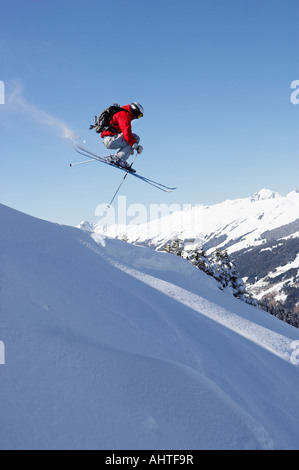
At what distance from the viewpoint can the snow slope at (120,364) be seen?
182 inches

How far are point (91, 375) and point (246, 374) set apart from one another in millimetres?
3932

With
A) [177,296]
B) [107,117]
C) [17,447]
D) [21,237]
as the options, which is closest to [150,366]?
[17,447]

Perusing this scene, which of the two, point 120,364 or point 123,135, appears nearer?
point 120,364

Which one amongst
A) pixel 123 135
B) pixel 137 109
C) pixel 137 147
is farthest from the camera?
pixel 137 147

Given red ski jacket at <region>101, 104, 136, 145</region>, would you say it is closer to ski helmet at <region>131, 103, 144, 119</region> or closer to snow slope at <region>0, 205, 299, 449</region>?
ski helmet at <region>131, 103, 144, 119</region>

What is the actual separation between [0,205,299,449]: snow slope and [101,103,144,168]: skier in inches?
159

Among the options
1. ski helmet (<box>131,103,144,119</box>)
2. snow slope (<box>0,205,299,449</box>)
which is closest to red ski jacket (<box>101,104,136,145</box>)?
ski helmet (<box>131,103,144,119</box>)

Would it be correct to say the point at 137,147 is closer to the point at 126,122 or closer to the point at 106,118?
the point at 126,122

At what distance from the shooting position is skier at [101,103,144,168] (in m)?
11.1

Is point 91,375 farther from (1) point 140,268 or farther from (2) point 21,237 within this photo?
(1) point 140,268

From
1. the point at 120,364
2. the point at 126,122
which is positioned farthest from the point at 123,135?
the point at 120,364

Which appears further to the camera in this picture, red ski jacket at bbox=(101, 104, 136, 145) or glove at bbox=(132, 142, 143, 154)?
glove at bbox=(132, 142, 143, 154)

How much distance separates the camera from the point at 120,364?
5.74 metres

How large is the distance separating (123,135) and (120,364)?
8.47 metres
